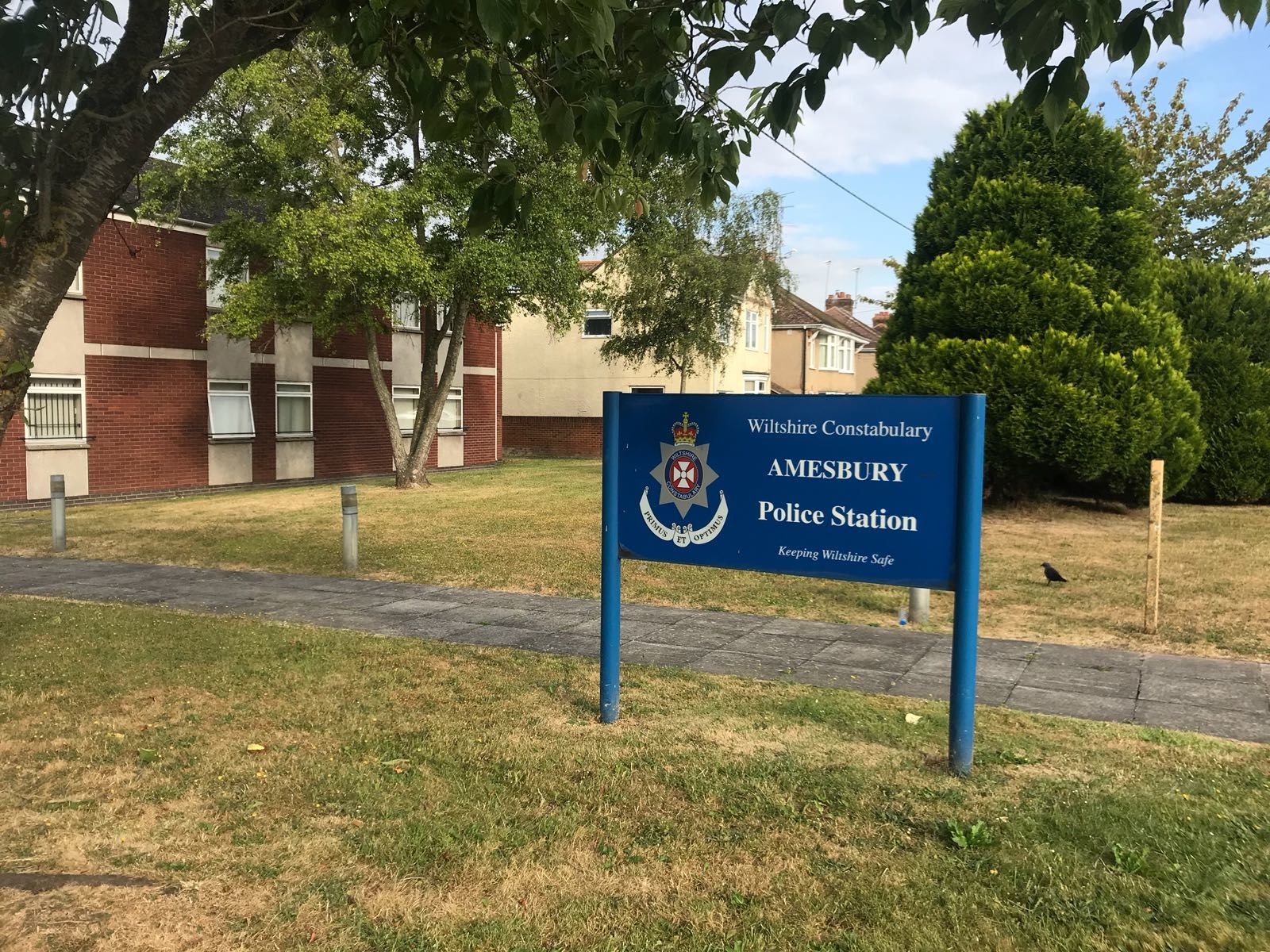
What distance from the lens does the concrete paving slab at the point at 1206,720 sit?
5145mm

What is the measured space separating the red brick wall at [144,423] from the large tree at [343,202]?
2.65m

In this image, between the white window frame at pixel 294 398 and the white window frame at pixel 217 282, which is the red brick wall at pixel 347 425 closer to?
the white window frame at pixel 294 398

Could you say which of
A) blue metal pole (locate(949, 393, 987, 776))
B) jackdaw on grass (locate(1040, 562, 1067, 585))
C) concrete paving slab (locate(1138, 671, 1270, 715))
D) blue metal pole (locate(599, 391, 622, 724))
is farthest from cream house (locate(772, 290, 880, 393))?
blue metal pole (locate(949, 393, 987, 776))

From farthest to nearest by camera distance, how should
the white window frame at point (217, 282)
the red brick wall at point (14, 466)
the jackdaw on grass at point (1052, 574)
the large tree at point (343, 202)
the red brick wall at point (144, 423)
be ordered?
the white window frame at point (217, 282), the red brick wall at point (144, 423), the red brick wall at point (14, 466), the large tree at point (343, 202), the jackdaw on grass at point (1052, 574)

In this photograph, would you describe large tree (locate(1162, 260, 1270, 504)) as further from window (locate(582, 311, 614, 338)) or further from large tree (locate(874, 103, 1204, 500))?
window (locate(582, 311, 614, 338))

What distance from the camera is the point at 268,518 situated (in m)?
15.8

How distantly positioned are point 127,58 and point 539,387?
119 feet

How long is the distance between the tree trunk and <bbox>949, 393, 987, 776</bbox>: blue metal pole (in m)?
3.43

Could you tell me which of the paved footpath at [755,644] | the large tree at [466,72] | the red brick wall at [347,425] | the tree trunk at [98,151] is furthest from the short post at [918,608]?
the red brick wall at [347,425]

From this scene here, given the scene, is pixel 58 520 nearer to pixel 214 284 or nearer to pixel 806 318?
pixel 214 284

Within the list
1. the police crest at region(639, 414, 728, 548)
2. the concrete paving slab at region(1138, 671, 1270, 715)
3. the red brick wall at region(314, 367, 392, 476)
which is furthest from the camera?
the red brick wall at region(314, 367, 392, 476)

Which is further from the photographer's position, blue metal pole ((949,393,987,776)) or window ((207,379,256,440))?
window ((207,379,256,440))

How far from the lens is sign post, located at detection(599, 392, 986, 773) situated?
4488mm

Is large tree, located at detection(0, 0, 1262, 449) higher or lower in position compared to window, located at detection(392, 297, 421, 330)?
lower
